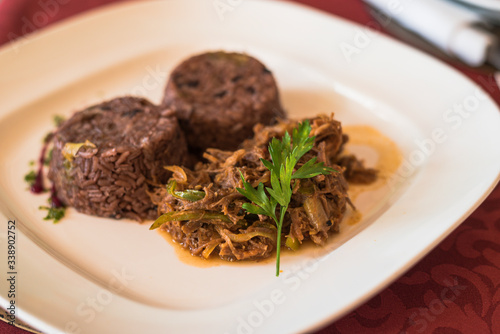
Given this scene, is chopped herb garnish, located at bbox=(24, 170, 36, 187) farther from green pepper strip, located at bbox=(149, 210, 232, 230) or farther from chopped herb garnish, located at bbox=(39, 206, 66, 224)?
green pepper strip, located at bbox=(149, 210, 232, 230)

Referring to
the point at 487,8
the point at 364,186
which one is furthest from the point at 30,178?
the point at 487,8

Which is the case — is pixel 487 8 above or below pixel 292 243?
above

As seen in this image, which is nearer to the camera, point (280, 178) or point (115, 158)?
point (280, 178)

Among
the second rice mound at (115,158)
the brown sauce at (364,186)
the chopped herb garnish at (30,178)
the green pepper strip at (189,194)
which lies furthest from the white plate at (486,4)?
the chopped herb garnish at (30,178)

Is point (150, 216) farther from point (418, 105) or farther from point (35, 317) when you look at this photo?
point (418, 105)

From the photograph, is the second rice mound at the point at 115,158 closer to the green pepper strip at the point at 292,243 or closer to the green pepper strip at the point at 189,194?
the green pepper strip at the point at 189,194

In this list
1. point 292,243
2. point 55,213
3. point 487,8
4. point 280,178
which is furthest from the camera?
point 487,8

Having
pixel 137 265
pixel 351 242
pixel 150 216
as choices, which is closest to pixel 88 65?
pixel 150 216

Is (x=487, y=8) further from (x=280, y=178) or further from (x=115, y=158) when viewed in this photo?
(x=115, y=158)
